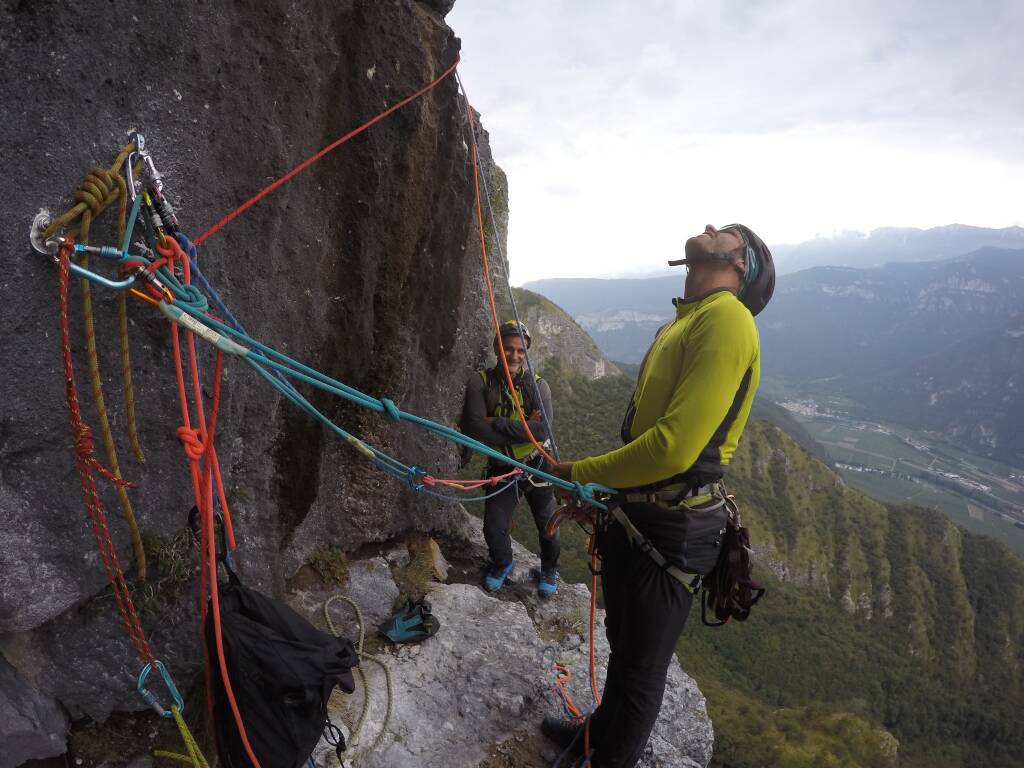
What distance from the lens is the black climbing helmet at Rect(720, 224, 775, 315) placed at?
2.82m

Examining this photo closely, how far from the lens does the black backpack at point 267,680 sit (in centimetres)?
221

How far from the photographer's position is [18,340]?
2.25 meters

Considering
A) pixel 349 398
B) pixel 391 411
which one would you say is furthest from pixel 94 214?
pixel 391 411

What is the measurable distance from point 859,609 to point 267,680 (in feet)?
262

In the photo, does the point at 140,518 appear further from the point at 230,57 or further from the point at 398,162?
the point at 398,162

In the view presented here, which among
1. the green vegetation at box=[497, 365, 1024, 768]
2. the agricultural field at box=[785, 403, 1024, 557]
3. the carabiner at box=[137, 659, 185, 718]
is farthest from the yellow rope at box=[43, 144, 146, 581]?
the agricultural field at box=[785, 403, 1024, 557]

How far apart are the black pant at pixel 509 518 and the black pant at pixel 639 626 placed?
2.00 metres

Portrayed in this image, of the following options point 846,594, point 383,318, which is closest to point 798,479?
point 846,594

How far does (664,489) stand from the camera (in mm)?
2844

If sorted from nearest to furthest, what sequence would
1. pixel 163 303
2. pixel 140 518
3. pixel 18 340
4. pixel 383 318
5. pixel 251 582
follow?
pixel 163 303, pixel 18 340, pixel 140 518, pixel 251 582, pixel 383 318

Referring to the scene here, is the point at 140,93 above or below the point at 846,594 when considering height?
above

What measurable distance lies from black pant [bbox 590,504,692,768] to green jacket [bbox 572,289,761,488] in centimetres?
38

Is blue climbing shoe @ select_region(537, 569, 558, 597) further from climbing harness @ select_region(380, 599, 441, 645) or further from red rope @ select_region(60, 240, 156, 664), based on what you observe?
red rope @ select_region(60, 240, 156, 664)

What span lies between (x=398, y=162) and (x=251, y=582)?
10.9 feet
